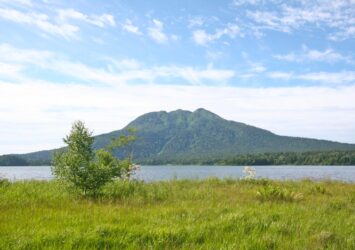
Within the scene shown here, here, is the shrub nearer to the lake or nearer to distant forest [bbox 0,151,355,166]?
the lake

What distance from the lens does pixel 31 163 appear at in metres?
176

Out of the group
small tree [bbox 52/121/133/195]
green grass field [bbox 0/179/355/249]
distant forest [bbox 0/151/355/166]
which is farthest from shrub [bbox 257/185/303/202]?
distant forest [bbox 0/151/355/166]

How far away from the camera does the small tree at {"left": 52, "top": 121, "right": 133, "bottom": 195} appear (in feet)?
46.8

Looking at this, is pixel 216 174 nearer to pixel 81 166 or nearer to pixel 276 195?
pixel 276 195

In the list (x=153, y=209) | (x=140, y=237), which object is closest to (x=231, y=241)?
(x=140, y=237)

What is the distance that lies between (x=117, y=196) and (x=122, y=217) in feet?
14.9

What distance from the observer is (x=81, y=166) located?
14.6m

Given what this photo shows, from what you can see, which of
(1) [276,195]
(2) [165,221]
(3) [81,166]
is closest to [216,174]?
(1) [276,195]

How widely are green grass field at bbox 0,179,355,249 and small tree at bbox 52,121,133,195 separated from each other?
1.57 feet

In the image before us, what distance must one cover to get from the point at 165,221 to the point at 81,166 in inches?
222

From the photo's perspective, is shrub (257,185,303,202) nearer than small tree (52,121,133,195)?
No

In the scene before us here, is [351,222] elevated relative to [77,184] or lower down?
lower down

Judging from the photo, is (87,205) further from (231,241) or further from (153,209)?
(231,241)

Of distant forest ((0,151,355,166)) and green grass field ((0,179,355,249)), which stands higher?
distant forest ((0,151,355,166))
